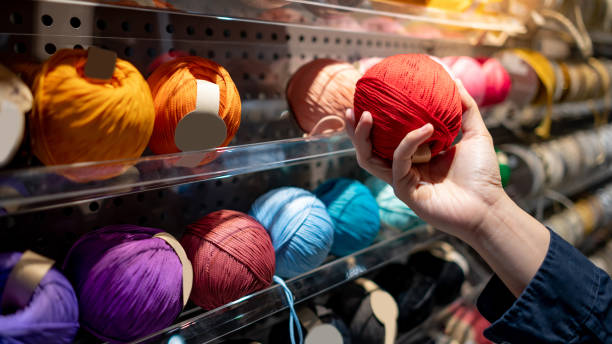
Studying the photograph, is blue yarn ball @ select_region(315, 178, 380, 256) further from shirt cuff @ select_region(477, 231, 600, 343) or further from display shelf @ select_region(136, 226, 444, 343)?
shirt cuff @ select_region(477, 231, 600, 343)

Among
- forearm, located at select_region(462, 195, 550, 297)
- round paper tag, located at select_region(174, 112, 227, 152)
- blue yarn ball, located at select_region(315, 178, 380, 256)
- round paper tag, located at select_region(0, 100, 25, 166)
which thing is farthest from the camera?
blue yarn ball, located at select_region(315, 178, 380, 256)

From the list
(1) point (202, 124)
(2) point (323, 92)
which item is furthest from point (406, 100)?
(1) point (202, 124)

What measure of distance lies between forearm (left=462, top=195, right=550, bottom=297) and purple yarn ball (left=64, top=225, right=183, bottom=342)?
0.48 metres

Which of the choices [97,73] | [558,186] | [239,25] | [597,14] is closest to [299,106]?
[239,25]

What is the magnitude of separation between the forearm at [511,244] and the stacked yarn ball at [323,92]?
12.0 inches

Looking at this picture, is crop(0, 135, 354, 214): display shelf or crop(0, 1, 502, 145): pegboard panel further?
crop(0, 1, 502, 145): pegboard panel

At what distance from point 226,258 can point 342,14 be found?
480mm

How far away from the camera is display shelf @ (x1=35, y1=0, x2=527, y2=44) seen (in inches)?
21.8

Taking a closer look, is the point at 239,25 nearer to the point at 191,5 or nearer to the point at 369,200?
the point at 191,5

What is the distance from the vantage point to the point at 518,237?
1.97ft

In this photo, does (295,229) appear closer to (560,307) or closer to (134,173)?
(134,173)

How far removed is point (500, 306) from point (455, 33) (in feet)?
2.27

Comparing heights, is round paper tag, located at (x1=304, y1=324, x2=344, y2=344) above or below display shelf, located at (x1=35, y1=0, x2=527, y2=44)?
below

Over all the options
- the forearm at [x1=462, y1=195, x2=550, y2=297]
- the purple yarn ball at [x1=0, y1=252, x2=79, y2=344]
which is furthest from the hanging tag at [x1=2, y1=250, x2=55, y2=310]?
the forearm at [x1=462, y1=195, x2=550, y2=297]
